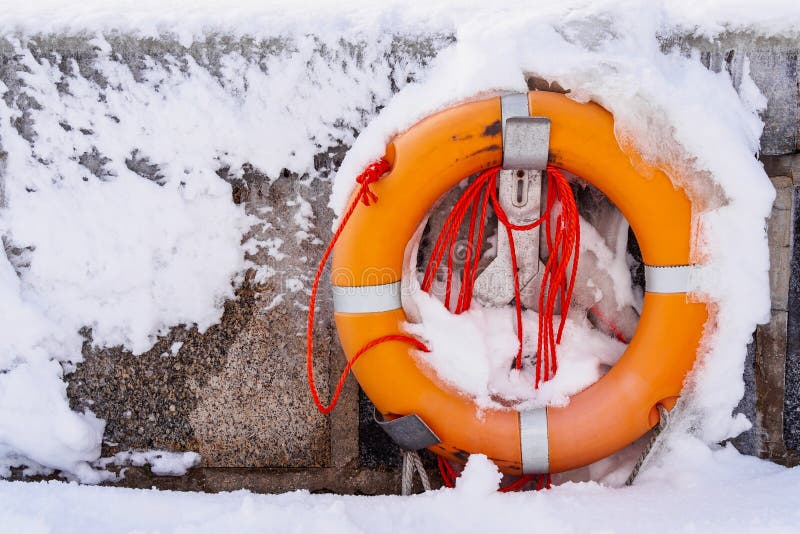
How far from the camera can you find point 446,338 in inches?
58.4

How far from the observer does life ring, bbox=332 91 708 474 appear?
4.44 feet

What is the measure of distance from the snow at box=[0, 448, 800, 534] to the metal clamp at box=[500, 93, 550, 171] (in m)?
0.64

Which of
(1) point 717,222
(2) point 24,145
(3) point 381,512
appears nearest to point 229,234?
(2) point 24,145

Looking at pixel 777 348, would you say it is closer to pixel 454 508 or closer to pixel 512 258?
pixel 512 258

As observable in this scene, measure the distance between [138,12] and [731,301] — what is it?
4.87 ft

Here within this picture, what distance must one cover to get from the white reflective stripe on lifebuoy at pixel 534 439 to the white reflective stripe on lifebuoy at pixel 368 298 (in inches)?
15.0

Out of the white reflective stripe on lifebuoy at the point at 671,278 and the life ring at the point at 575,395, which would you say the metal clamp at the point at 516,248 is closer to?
the life ring at the point at 575,395

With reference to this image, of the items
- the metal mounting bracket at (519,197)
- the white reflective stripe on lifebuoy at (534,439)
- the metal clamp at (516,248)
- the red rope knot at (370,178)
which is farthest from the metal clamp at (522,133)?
the white reflective stripe on lifebuoy at (534,439)

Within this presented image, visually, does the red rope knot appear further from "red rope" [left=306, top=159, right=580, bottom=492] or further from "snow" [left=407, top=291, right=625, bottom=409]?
"snow" [left=407, top=291, right=625, bottom=409]

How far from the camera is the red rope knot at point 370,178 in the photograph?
4.40 feet

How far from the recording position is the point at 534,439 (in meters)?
1.41

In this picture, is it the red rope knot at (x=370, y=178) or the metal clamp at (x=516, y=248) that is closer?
the red rope knot at (x=370, y=178)

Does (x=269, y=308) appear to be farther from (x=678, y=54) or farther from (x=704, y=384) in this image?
(x=678, y=54)

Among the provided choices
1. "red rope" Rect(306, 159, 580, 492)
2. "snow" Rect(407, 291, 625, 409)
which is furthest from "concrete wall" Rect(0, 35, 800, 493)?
"snow" Rect(407, 291, 625, 409)
